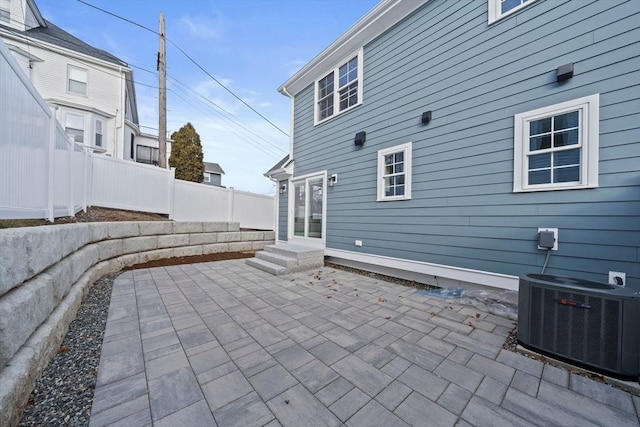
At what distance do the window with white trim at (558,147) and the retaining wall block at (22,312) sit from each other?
16.4 ft

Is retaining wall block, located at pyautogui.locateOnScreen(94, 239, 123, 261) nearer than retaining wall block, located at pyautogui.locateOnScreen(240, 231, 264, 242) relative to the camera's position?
Yes

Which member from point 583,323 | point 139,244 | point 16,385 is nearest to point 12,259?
point 16,385

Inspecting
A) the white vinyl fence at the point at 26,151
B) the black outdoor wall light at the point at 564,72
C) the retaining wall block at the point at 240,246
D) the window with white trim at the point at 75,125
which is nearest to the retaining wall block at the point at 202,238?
the retaining wall block at the point at 240,246

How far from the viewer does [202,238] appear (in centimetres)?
691

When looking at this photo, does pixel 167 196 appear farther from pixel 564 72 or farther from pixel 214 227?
pixel 564 72

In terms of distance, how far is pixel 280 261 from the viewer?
5.42 meters

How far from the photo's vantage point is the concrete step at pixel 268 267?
503 cm

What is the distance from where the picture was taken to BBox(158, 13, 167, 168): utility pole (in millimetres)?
7984

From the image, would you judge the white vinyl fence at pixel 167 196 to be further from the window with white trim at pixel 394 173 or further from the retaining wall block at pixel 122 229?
the window with white trim at pixel 394 173

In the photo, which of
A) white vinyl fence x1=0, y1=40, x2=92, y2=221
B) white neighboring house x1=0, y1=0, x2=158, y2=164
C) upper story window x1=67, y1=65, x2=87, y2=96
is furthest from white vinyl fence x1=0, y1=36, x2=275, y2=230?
upper story window x1=67, y1=65, x2=87, y2=96

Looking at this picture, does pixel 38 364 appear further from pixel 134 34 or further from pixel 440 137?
pixel 134 34

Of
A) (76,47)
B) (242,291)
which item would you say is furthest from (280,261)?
(76,47)

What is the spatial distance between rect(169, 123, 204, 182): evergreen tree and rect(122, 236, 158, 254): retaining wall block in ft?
32.7

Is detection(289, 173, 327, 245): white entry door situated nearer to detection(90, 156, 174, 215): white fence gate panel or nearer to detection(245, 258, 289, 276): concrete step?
detection(245, 258, 289, 276): concrete step
